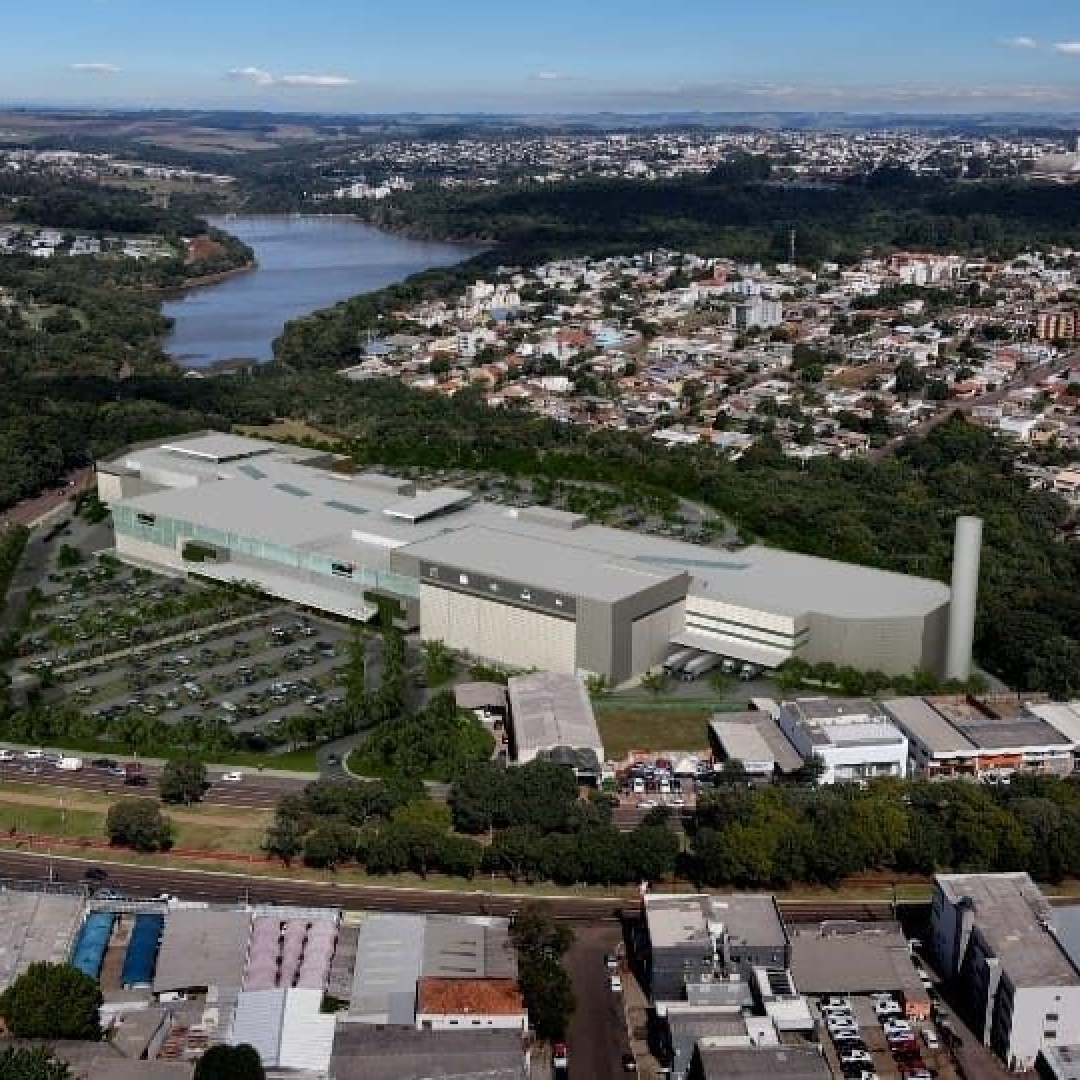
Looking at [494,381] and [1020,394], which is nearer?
[1020,394]

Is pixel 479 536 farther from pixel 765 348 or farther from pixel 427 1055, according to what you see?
pixel 765 348

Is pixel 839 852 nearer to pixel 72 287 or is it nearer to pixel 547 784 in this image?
pixel 547 784

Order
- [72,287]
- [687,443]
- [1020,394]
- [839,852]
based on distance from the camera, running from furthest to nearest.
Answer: [72,287], [1020,394], [687,443], [839,852]

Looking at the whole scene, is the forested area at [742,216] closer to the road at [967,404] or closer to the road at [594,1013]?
the road at [967,404]

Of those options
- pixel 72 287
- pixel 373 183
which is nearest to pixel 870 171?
pixel 373 183

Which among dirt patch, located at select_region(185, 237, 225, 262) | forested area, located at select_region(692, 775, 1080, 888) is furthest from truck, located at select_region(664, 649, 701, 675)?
dirt patch, located at select_region(185, 237, 225, 262)

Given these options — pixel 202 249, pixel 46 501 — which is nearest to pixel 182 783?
pixel 46 501

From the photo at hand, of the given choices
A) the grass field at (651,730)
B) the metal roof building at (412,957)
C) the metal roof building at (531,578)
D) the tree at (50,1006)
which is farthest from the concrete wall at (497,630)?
the tree at (50,1006)
